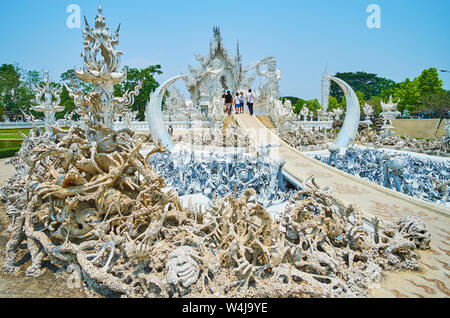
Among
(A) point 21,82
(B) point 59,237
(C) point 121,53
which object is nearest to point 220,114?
(C) point 121,53

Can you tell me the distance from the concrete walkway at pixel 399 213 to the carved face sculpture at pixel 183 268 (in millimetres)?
2266

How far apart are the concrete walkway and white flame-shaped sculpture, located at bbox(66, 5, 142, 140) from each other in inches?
211

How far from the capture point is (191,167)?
360 inches

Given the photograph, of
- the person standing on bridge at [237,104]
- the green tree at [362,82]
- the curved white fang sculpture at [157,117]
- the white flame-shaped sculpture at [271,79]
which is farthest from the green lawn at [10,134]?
the green tree at [362,82]

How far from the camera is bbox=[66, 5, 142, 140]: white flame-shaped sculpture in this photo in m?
4.98

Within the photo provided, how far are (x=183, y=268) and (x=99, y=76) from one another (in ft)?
12.8

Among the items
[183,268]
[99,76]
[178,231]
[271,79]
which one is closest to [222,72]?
[271,79]

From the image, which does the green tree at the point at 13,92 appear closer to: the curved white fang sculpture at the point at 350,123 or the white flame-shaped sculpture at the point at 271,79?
the white flame-shaped sculpture at the point at 271,79

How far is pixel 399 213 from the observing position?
5844 mm

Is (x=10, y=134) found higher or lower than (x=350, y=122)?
higher

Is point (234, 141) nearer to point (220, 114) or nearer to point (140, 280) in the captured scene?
point (220, 114)

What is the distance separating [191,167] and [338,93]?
6316 centimetres

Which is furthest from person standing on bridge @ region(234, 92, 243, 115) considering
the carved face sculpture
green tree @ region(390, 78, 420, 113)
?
green tree @ region(390, 78, 420, 113)

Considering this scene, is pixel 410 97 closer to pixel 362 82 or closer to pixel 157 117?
pixel 362 82
